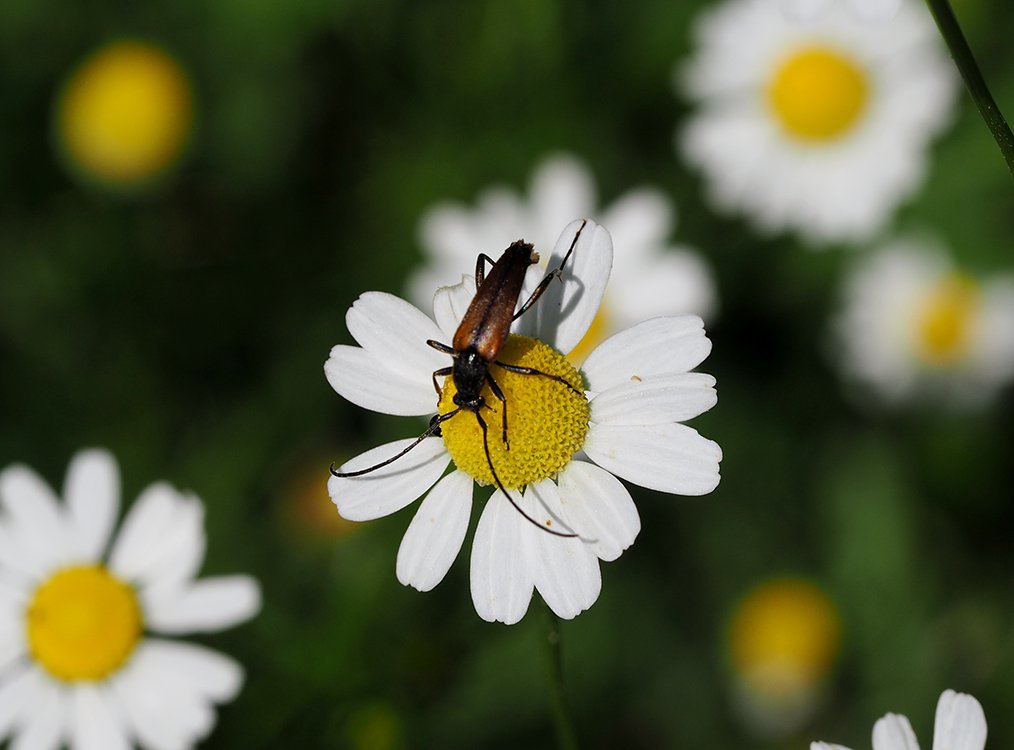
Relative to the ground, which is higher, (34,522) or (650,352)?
(34,522)

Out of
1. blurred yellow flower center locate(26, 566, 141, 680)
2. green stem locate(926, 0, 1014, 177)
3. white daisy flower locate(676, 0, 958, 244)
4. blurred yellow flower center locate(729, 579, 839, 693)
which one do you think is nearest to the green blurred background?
blurred yellow flower center locate(729, 579, 839, 693)

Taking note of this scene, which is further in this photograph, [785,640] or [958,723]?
[785,640]

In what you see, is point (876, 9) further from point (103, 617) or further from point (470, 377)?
point (103, 617)

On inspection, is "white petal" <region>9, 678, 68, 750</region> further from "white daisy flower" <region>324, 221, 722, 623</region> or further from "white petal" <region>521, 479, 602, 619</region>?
"white petal" <region>521, 479, 602, 619</region>

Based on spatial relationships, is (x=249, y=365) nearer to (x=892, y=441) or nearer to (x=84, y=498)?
(x=84, y=498)

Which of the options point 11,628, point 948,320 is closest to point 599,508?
point 11,628
